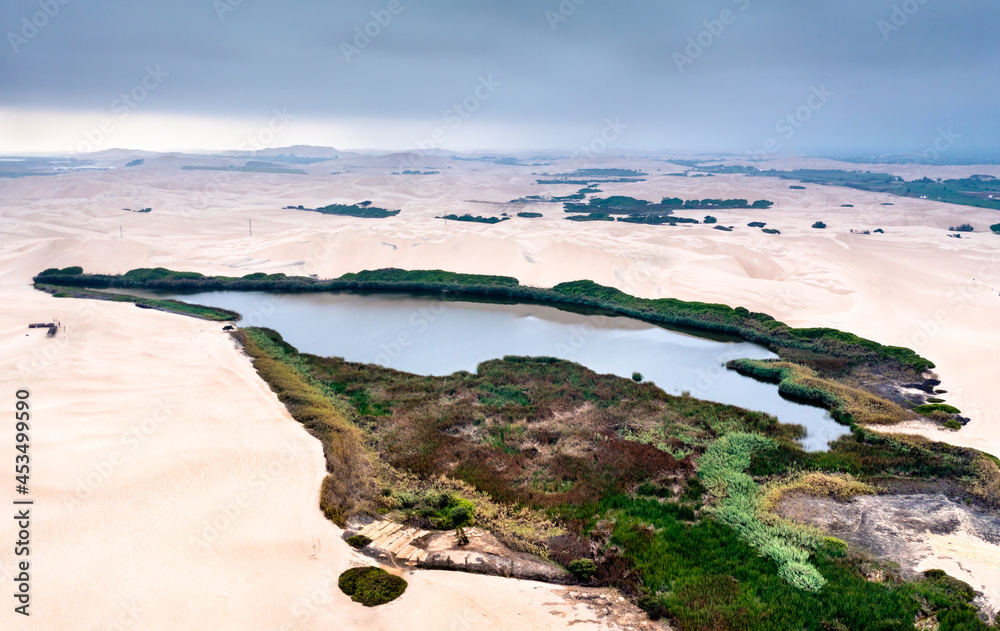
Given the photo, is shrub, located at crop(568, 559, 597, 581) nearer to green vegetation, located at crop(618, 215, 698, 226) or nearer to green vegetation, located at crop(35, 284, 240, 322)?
green vegetation, located at crop(35, 284, 240, 322)

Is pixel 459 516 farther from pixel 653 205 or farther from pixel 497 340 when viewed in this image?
pixel 653 205

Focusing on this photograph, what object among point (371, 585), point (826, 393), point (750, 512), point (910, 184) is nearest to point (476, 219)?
point (826, 393)

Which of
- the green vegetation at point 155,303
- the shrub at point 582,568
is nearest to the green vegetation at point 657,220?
the green vegetation at point 155,303

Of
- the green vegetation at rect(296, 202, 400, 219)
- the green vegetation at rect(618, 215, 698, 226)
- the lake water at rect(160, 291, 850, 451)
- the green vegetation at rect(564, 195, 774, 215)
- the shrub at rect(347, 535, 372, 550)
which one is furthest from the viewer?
the green vegetation at rect(564, 195, 774, 215)

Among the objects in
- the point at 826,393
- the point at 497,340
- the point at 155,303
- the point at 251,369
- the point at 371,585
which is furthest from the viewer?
the point at 155,303

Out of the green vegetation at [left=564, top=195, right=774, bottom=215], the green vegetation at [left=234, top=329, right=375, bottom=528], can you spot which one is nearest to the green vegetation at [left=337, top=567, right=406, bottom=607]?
the green vegetation at [left=234, top=329, right=375, bottom=528]

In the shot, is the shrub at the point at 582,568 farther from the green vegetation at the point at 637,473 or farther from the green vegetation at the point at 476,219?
the green vegetation at the point at 476,219
